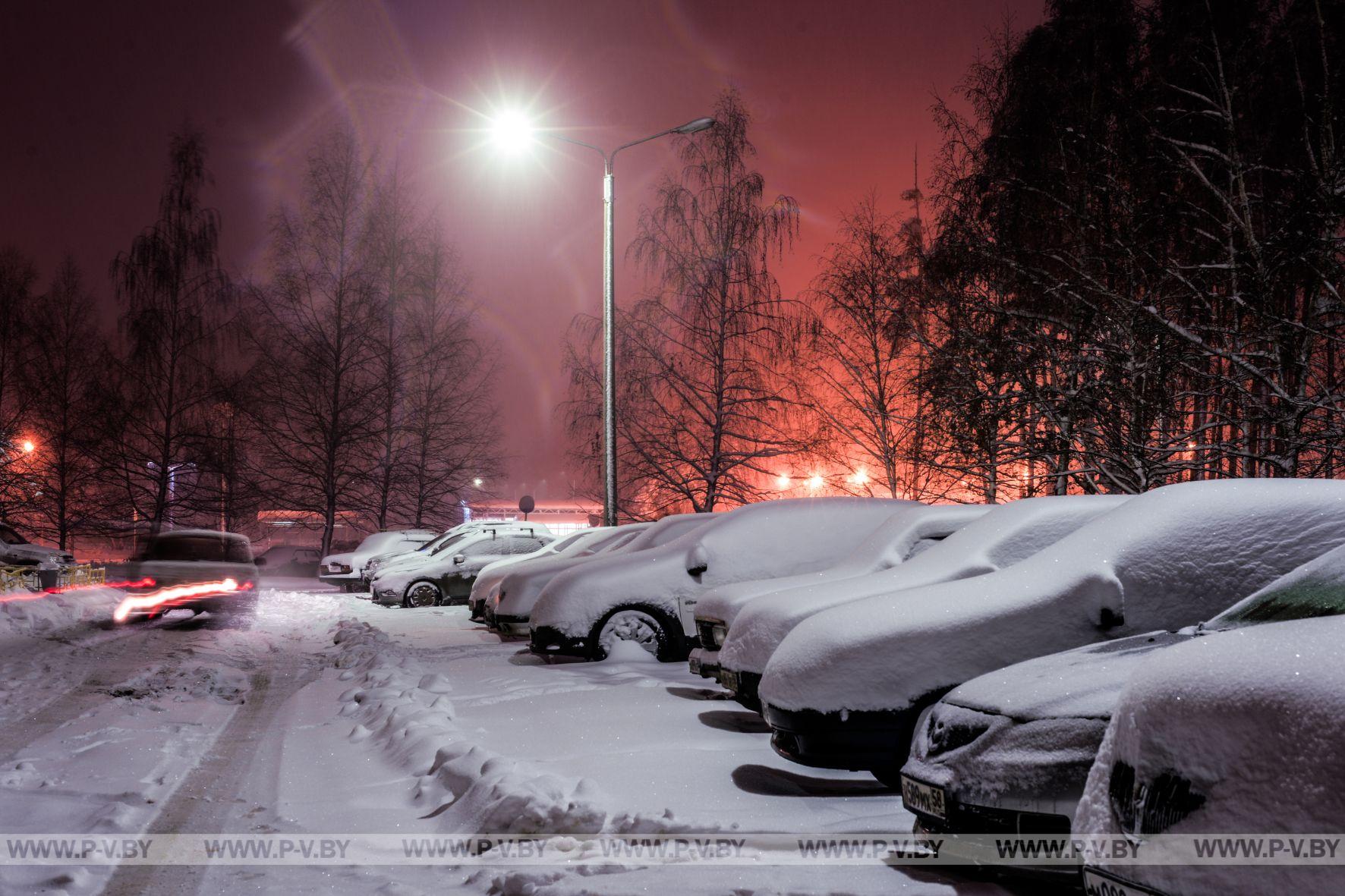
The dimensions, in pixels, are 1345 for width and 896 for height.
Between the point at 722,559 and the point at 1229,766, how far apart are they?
741cm

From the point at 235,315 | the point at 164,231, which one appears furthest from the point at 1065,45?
the point at 164,231

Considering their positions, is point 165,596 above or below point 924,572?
below

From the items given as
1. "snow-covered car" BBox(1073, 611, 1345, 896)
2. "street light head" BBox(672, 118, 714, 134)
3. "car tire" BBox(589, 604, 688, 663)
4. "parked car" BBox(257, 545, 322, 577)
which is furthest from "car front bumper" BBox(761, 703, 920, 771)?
"parked car" BBox(257, 545, 322, 577)

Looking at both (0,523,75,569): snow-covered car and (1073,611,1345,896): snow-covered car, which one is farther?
(0,523,75,569): snow-covered car

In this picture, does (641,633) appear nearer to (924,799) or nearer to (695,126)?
(924,799)

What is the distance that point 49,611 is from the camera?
16.3 meters

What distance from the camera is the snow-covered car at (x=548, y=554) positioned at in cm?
1475

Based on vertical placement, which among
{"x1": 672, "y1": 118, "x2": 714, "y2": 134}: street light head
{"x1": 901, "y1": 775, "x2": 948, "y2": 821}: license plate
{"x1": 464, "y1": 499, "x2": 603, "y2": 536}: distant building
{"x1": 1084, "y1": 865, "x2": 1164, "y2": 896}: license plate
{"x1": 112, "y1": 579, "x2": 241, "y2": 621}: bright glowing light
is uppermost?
{"x1": 672, "y1": 118, "x2": 714, "y2": 134}: street light head

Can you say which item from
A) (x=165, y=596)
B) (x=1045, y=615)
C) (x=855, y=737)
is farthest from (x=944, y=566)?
(x=165, y=596)

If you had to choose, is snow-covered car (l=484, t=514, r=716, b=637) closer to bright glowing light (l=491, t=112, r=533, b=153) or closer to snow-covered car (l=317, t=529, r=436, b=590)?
bright glowing light (l=491, t=112, r=533, b=153)

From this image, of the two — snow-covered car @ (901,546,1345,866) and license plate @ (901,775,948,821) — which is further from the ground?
snow-covered car @ (901,546,1345,866)

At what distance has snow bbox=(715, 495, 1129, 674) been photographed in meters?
6.21

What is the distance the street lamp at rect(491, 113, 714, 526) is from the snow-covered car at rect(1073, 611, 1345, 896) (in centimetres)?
1305

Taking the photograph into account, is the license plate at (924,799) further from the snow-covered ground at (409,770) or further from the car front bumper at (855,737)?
the car front bumper at (855,737)
